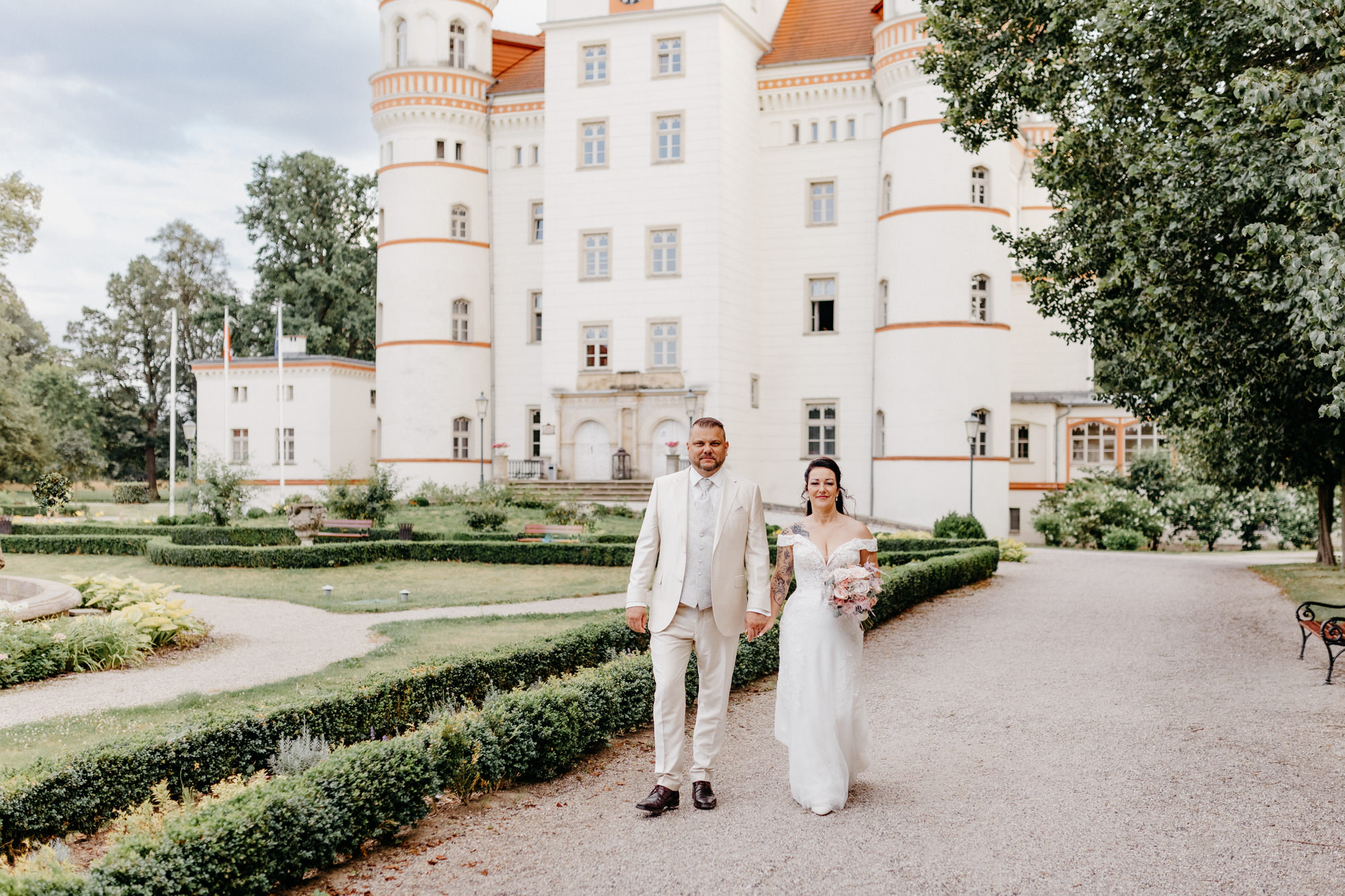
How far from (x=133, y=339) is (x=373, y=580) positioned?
143ft

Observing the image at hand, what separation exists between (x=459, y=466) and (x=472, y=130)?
11.0 m

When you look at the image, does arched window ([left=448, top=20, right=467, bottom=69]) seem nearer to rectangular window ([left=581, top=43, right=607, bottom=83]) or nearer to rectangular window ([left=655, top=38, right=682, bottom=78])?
rectangular window ([left=581, top=43, right=607, bottom=83])

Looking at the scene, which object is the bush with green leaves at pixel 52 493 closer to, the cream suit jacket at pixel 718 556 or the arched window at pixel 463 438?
the arched window at pixel 463 438

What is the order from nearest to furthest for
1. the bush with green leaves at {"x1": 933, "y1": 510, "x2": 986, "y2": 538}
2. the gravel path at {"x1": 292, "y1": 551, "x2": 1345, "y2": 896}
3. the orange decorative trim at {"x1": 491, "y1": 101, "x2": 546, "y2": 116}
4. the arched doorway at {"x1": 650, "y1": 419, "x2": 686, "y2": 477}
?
1. the gravel path at {"x1": 292, "y1": 551, "x2": 1345, "y2": 896}
2. the bush with green leaves at {"x1": 933, "y1": 510, "x2": 986, "y2": 538}
3. the arched doorway at {"x1": 650, "y1": 419, "x2": 686, "y2": 477}
4. the orange decorative trim at {"x1": 491, "y1": 101, "x2": 546, "y2": 116}

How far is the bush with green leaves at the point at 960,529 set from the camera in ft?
82.9

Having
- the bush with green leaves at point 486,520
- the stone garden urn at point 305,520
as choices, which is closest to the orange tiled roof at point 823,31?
the bush with green leaves at point 486,520

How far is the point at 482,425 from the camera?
118 ft

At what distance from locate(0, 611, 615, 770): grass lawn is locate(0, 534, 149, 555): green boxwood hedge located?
12404 millimetres

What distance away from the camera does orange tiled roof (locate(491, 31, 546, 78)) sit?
40312 millimetres

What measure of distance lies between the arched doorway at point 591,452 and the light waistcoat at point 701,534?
28651mm

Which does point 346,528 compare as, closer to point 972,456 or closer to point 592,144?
point 972,456

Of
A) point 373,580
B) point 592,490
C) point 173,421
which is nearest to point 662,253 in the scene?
point 592,490

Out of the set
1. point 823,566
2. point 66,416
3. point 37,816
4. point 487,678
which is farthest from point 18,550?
point 66,416

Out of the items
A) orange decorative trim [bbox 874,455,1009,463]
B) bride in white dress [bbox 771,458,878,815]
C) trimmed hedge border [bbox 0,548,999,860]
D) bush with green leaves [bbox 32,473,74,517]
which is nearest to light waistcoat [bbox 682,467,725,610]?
bride in white dress [bbox 771,458,878,815]
